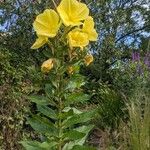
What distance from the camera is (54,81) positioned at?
2.57 m

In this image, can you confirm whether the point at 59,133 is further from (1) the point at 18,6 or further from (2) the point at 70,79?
(1) the point at 18,6

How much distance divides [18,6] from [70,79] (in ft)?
28.2

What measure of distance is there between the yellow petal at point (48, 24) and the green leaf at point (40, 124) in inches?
14.6

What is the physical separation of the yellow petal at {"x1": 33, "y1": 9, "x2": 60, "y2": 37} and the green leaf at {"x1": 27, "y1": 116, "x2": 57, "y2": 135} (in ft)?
1.22

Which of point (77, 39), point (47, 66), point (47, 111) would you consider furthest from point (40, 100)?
point (77, 39)

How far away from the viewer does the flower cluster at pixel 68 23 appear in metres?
2.48

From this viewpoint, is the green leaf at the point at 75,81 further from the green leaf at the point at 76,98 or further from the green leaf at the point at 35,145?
the green leaf at the point at 35,145

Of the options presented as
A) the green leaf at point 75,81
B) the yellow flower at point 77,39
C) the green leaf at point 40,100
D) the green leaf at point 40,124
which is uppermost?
the yellow flower at point 77,39

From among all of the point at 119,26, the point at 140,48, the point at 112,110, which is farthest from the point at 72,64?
the point at 140,48

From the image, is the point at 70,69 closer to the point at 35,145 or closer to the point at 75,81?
the point at 75,81

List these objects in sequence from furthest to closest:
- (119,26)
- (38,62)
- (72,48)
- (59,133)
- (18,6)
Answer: (119,26) < (18,6) < (38,62) < (59,133) < (72,48)

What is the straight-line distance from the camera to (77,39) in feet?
8.11

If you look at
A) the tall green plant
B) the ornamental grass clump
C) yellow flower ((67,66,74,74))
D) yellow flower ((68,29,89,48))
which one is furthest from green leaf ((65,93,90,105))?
the tall green plant

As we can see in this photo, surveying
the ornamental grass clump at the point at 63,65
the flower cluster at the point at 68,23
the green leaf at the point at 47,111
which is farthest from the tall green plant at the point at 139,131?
the flower cluster at the point at 68,23
